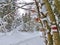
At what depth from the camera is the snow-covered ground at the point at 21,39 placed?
5848 millimetres

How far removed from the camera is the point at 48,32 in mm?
4344

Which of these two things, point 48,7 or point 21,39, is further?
point 21,39

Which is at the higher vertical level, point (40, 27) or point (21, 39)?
point (40, 27)

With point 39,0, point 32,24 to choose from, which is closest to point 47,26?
point 39,0

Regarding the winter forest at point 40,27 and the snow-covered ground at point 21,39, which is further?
the snow-covered ground at point 21,39

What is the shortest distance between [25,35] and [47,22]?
1.92m

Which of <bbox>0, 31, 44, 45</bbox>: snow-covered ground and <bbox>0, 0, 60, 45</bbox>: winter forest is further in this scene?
<bbox>0, 31, 44, 45</bbox>: snow-covered ground

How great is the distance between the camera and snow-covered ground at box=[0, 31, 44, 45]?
230 inches

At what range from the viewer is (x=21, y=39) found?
597cm

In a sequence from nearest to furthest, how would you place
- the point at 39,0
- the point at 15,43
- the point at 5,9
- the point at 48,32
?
the point at 48,32 < the point at 39,0 < the point at 15,43 < the point at 5,9

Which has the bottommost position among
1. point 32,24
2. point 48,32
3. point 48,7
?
point 32,24

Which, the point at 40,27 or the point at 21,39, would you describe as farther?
the point at 40,27

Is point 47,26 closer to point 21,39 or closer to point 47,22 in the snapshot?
point 47,22

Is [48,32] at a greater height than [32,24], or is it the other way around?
[48,32]
